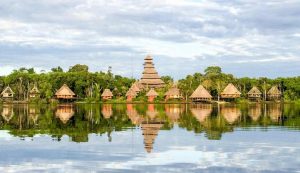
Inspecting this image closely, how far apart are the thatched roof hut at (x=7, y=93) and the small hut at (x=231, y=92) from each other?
41.5 m

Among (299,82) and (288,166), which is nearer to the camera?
(288,166)

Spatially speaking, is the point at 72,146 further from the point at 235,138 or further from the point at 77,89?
the point at 77,89

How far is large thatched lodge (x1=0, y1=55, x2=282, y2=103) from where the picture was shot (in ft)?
286

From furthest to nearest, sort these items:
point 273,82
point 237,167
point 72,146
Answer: point 273,82
point 72,146
point 237,167

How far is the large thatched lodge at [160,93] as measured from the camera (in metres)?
87.3

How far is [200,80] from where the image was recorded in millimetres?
91625

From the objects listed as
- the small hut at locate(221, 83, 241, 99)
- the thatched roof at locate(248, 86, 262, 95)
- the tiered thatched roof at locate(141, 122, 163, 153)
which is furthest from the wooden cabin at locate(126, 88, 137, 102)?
the tiered thatched roof at locate(141, 122, 163, 153)

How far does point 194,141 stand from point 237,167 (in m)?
7.08

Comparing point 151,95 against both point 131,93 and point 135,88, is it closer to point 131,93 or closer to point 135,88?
point 131,93

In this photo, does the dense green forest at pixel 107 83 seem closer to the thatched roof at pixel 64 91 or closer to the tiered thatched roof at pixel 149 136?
the thatched roof at pixel 64 91

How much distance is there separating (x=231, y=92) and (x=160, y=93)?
43.4 ft

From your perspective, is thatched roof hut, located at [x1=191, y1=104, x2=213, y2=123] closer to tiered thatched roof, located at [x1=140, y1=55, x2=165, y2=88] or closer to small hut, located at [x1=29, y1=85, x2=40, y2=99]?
small hut, located at [x1=29, y1=85, x2=40, y2=99]

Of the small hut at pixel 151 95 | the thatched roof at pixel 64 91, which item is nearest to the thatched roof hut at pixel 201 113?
the small hut at pixel 151 95

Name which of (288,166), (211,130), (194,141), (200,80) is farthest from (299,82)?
(288,166)
